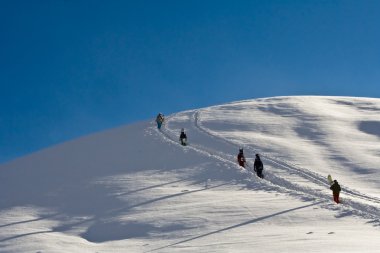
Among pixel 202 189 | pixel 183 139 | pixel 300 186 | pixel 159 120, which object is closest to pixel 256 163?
pixel 300 186

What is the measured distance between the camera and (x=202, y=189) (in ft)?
76.9

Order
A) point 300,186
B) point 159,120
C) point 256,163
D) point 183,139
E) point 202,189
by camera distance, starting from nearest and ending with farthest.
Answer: point 202,189 < point 300,186 < point 256,163 < point 183,139 < point 159,120

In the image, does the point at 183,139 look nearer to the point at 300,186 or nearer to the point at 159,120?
the point at 159,120

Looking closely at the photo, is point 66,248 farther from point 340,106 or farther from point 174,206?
point 340,106

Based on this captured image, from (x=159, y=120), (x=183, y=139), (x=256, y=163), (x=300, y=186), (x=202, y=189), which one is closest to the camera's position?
(x=202, y=189)

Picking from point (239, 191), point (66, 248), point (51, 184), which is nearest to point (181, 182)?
point (239, 191)

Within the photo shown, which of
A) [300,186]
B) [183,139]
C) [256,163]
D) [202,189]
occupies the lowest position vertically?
[300,186]

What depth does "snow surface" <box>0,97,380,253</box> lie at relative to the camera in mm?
17328

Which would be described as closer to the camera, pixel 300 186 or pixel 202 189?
pixel 202 189

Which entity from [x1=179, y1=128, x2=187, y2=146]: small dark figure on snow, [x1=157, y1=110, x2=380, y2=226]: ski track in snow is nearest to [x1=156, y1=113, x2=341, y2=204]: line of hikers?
[x1=179, y1=128, x2=187, y2=146]: small dark figure on snow

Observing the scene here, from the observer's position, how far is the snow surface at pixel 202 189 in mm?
17328

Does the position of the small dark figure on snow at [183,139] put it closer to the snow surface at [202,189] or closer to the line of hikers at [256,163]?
the line of hikers at [256,163]

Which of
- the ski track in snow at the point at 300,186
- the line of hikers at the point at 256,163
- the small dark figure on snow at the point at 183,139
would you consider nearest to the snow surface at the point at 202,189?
the ski track in snow at the point at 300,186

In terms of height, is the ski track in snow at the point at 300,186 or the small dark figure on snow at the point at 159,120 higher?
the small dark figure on snow at the point at 159,120
